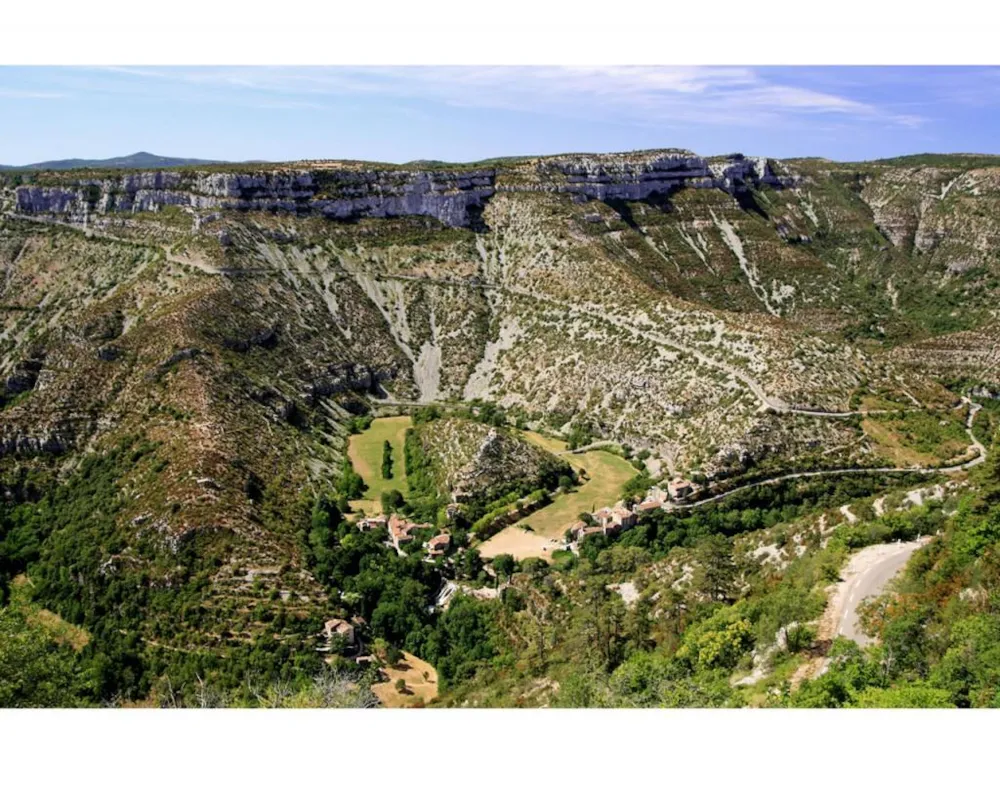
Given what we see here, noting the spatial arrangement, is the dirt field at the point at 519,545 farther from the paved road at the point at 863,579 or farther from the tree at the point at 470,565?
the paved road at the point at 863,579

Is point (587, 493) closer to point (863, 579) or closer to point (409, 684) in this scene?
point (409, 684)

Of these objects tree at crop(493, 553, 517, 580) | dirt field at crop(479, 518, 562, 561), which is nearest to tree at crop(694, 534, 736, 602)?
tree at crop(493, 553, 517, 580)

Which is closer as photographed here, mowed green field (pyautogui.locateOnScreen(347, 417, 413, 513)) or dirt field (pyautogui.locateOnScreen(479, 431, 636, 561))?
dirt field (pyautogui.locateOnScreen(479, 431, 636, 561))

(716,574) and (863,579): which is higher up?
(863,579)

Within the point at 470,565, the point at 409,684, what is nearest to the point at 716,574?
the point at 409,684

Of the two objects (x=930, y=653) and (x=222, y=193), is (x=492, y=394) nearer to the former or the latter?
(x=222, y=193)

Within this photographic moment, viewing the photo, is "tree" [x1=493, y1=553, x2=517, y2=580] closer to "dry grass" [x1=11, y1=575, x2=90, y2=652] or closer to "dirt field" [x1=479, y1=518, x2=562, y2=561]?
"dirt field" [x1=479, y1=518, x2=562, y2=561]

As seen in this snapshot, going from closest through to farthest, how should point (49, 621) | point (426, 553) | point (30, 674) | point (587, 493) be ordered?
1. point (30, 674)
2. point (49, 621)
3. point (426, 553)
4. point (587, 493)
